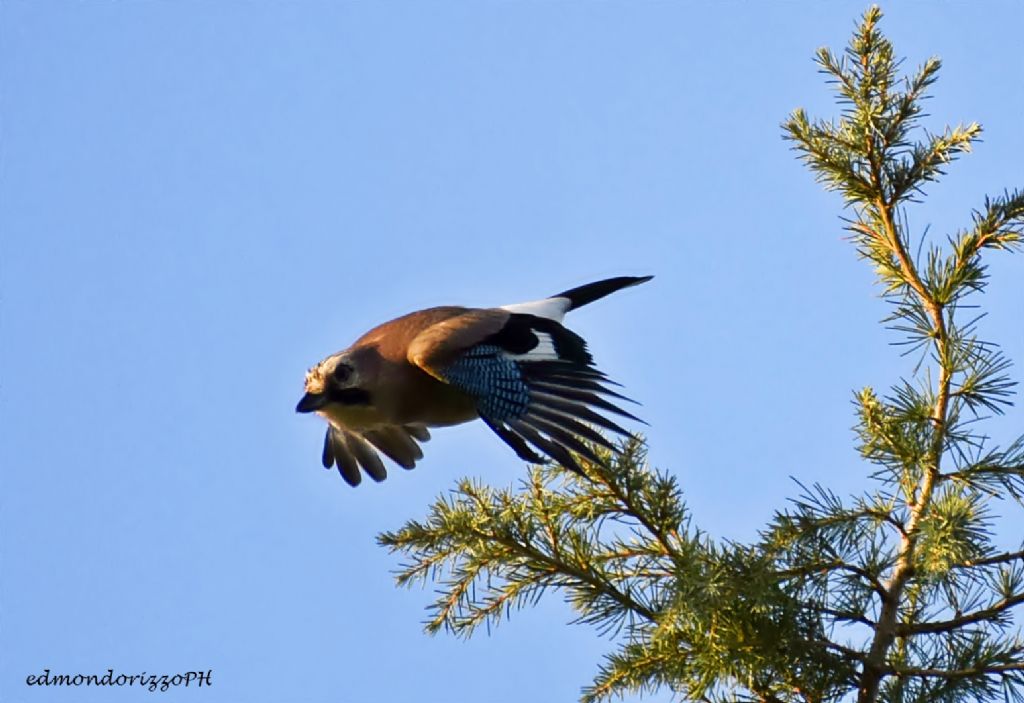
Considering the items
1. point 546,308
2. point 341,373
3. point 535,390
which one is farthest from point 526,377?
point 546,308

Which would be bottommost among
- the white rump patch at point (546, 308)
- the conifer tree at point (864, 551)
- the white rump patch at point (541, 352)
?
the conifer tree at point (864, 551)

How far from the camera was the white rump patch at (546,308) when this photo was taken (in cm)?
627

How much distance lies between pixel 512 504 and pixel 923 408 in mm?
1208

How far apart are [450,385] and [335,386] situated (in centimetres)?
54

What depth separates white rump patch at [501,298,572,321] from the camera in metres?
6.27

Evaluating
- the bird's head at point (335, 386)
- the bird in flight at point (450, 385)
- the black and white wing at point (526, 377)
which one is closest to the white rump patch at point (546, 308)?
the bird in flight at point (450, 385)

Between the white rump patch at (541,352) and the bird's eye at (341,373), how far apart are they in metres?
0.70

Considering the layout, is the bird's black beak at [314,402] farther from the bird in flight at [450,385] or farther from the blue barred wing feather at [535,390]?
the blue barred wing feather at [535,390]

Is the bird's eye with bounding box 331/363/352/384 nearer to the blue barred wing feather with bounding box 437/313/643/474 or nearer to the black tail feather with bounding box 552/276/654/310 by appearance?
the blue barred wing feather with bounding box 437/313/643/474

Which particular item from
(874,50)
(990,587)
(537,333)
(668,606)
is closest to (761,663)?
(668,606)

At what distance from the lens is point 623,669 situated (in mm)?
3604

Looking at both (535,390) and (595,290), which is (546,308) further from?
(535,390)

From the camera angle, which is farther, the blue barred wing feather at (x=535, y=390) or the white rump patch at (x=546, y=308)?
the white rump patch at (x=546, y=308)

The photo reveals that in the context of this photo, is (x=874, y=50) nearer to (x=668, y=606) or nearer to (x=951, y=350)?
(x=951, y=350)
